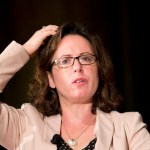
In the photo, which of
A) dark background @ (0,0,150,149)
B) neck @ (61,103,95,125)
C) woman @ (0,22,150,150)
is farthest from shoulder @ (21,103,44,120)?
dark background @ (0,0,150,149)

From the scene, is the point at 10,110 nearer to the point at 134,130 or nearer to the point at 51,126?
the point at 51,126

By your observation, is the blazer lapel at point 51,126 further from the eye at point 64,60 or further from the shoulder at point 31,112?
the eye at point 64,60

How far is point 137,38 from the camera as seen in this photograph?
120 inches

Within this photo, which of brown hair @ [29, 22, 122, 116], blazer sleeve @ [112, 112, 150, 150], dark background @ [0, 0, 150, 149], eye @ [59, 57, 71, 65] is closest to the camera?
blazer sleeve @ [112, 112, 150, 150]

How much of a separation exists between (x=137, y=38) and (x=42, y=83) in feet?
3.97

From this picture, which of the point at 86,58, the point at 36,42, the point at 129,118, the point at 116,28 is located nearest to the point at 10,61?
the point at 36,42

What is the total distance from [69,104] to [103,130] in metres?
0.24

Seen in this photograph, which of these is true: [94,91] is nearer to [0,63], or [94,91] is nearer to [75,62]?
[75,62]

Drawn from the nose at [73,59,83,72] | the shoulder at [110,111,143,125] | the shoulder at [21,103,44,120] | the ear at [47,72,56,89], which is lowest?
the shoulder at [110,111,143,125]

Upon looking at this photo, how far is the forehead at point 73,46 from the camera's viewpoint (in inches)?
75.8

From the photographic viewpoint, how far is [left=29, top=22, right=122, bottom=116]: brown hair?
2.01m

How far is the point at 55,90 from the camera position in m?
2.13

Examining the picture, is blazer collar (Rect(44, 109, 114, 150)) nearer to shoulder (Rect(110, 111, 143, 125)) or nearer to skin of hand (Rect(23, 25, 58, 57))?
shoulder (Rect(110, 111, 143, 125))

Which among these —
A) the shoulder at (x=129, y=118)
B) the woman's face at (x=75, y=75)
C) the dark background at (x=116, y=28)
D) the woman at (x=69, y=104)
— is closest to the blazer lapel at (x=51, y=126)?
the woman at (x=69, y=104)
